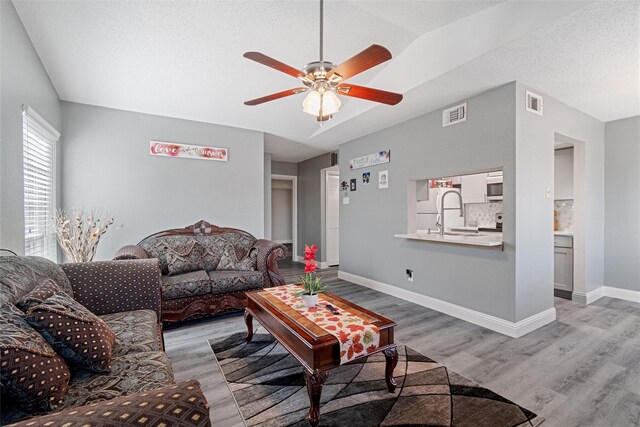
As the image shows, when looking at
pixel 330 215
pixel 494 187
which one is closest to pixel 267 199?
pixel 330 215

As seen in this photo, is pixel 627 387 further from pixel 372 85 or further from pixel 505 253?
pixel 372 85

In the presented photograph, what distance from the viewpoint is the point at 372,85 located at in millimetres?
3443

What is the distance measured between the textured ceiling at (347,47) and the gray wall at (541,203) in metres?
0.24

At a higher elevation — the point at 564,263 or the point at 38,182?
the point at 38,182

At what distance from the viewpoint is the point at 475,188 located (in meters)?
5.00

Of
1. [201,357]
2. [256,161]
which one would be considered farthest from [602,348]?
[256,161]

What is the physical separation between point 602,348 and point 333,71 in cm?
329

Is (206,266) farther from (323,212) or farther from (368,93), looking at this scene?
(323,212)

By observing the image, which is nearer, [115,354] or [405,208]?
[115,354]

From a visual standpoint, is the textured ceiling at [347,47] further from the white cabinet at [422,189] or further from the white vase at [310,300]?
the white vase at [310,300]

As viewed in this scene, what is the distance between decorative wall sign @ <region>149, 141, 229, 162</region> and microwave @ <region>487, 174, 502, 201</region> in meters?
4.38

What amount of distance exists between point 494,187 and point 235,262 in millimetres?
4302

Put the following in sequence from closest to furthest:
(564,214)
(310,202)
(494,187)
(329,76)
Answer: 1. (329,76)
2. (564,214)
3. (494,187)
4. (310,202)

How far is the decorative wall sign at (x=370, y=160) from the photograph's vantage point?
4219 millimetres
